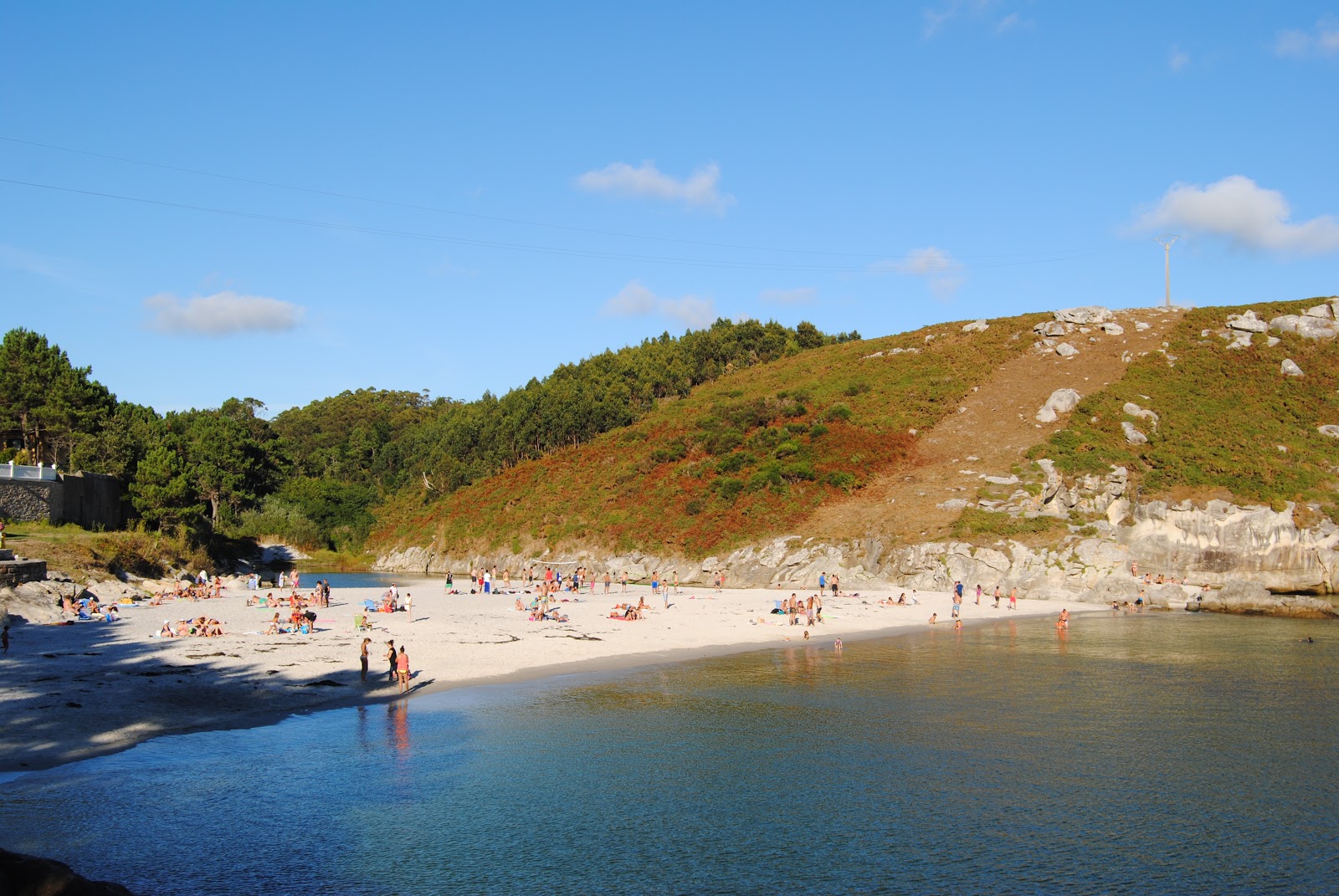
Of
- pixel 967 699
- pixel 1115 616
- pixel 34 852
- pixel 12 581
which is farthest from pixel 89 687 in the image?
pixel 1115 616

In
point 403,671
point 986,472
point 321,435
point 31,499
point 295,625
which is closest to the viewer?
point 403,671

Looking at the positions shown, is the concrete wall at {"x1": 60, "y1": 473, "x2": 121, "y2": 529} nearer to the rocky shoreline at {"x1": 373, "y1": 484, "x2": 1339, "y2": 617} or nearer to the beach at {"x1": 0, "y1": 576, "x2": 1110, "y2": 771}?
the beach at {"x1": 0, "y1": 576, "x2": 1110, "y2": 771}

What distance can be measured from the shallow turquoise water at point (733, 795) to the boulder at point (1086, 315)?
7794 cm

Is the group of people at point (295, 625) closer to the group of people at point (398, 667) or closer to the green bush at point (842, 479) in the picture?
the group of people at point (398, 667)

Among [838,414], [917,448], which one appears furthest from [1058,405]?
[838,414]

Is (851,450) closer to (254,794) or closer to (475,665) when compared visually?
(475,665)

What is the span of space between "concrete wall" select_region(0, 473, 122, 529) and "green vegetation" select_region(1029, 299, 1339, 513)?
68.2m

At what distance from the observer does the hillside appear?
66.6m

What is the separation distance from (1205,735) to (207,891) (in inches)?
964

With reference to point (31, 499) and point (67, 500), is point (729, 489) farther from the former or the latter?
point (31, 499)

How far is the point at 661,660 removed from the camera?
37.3 metres

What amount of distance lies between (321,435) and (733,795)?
503 feet

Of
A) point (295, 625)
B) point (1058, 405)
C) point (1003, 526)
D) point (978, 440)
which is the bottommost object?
point (295, 625)

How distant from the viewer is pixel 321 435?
526 feet
